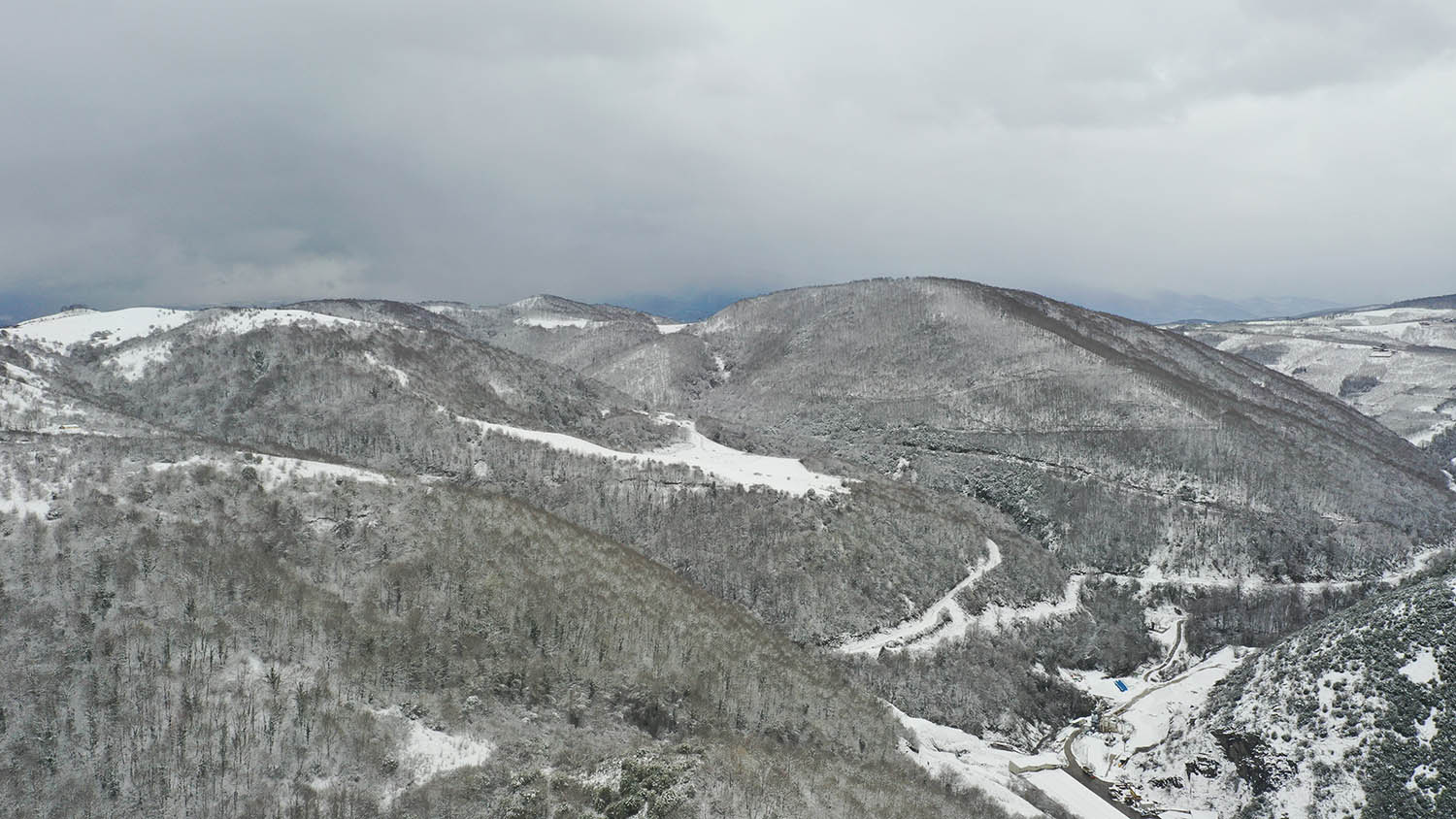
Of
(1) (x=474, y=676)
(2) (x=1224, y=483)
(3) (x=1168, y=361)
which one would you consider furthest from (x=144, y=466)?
(3) (x=1168, y=361)

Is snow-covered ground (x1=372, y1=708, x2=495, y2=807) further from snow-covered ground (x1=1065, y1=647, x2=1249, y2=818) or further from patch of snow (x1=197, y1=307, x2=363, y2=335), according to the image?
patch of snow (x1=197, y1=307, x2=363, y2=335)

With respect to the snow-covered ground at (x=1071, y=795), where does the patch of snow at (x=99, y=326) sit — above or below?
above

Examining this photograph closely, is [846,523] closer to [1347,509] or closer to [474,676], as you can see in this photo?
[474,676]

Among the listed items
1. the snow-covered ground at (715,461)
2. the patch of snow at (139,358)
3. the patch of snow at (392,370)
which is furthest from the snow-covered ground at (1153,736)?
the patch of snow at (139,358)

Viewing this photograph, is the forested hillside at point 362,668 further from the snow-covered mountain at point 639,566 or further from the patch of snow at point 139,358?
the patch of snow at point 139,358

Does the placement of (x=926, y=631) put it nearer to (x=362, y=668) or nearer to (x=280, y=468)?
(x=362, y=668)
